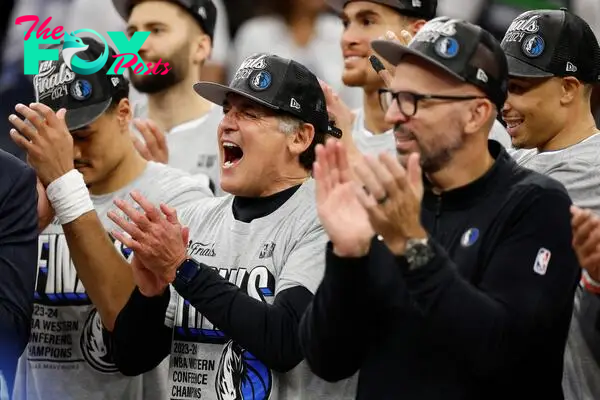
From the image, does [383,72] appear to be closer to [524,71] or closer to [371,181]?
[524,71]

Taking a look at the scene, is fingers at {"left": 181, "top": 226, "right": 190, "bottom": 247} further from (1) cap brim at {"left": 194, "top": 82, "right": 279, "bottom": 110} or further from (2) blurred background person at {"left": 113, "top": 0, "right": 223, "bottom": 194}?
(2) blurred background person at {"left": 113, "top": 0, "right": 223, "bottom": 194}

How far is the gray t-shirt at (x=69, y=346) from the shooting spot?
221 inches

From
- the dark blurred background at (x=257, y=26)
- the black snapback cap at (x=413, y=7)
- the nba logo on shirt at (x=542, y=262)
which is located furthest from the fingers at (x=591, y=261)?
the dark blurred background at (x=257, y=26)

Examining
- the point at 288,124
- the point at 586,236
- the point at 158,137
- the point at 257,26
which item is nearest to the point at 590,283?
the point at 586,236

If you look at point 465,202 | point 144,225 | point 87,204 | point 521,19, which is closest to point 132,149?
point 87,204

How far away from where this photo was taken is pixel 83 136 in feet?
18.8

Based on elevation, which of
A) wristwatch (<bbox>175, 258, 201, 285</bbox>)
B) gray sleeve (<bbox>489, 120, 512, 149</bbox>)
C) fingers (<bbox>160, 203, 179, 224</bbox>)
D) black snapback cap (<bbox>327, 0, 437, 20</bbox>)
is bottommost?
wristwatch (<bbox>175, 258, 201, 285</bbox>)

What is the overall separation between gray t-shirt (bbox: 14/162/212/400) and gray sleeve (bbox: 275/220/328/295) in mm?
943

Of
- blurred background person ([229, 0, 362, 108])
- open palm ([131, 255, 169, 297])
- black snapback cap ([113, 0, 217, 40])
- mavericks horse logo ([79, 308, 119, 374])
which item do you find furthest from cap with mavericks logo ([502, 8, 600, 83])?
blurred background person ([229, 0, 362, 108])

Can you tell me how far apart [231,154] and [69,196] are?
2.12ft

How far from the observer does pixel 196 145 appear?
739 centimetres

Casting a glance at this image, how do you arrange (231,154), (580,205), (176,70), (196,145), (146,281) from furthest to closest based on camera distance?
1. (176,70)
2. (196,145)
3. (231,154)
4. (580,205)
5. (146,281)

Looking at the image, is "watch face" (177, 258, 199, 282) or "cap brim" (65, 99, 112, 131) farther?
"cap brim" (65, 99, 112, 131)

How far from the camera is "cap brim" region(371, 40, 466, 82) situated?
13.7 ft
